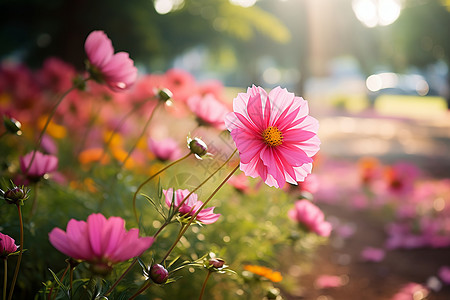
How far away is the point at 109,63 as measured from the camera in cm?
101

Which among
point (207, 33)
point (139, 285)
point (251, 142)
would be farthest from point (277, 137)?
point (207, 33)

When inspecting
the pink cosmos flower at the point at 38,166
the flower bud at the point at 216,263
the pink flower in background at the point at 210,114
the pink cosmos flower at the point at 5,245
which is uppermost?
the pink flower in background at the point at 210,114

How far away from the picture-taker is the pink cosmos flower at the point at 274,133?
0.78 metres

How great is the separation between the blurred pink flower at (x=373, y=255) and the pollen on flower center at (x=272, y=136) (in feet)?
7.42

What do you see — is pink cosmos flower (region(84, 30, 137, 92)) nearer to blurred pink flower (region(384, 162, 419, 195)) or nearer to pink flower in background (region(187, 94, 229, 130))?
pink flower in background (region(187, 94, 229, 130))

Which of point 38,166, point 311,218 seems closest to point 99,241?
point 38,166

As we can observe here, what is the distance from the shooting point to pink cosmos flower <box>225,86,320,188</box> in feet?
2.54

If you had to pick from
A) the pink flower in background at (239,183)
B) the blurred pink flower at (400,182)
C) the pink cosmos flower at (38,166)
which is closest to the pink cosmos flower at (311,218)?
the pink flower in background at (239,183)

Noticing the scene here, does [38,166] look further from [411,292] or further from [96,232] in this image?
[411,292]

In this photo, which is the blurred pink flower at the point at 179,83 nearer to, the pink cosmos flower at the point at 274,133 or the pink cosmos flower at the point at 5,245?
the pink cosmos flower at the point at 274,133

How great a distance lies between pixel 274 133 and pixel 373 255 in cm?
228

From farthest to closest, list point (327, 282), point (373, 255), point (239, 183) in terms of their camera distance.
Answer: point (373, 255) → point (327, 282) → point (239, 183)

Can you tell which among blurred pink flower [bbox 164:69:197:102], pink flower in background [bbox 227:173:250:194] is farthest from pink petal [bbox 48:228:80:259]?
blurred pink flower [bbox 164:69:197:102]

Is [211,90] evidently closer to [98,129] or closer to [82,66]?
[98,129]
